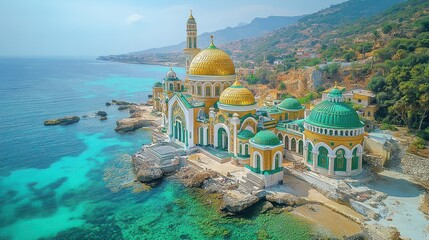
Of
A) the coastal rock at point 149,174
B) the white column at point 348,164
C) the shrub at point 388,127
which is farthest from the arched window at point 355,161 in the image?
the coastal rock at point 149,174

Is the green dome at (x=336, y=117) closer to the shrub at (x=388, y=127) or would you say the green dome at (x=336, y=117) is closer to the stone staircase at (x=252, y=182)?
the stone staircase at (x=252, y=182)

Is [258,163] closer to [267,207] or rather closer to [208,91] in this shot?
[267,207]

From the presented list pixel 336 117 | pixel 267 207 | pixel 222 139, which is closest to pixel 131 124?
pixel 222 139

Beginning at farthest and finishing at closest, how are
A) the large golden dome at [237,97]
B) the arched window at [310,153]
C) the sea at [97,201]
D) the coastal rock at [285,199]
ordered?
the large golden dome at [237,97]
the arched window at [310,153]
the coastal rock at [285,199]
the sea at [97,201]

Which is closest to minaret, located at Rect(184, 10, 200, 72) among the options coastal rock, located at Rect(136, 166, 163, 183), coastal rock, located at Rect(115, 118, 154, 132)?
coastal rock, located at Rect(115, 118, 154, 132)

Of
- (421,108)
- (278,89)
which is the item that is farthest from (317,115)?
(278,89)

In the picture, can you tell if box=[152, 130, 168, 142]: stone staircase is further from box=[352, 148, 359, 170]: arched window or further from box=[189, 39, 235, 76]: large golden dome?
box=[352, 148, 359, 170]: arched window
